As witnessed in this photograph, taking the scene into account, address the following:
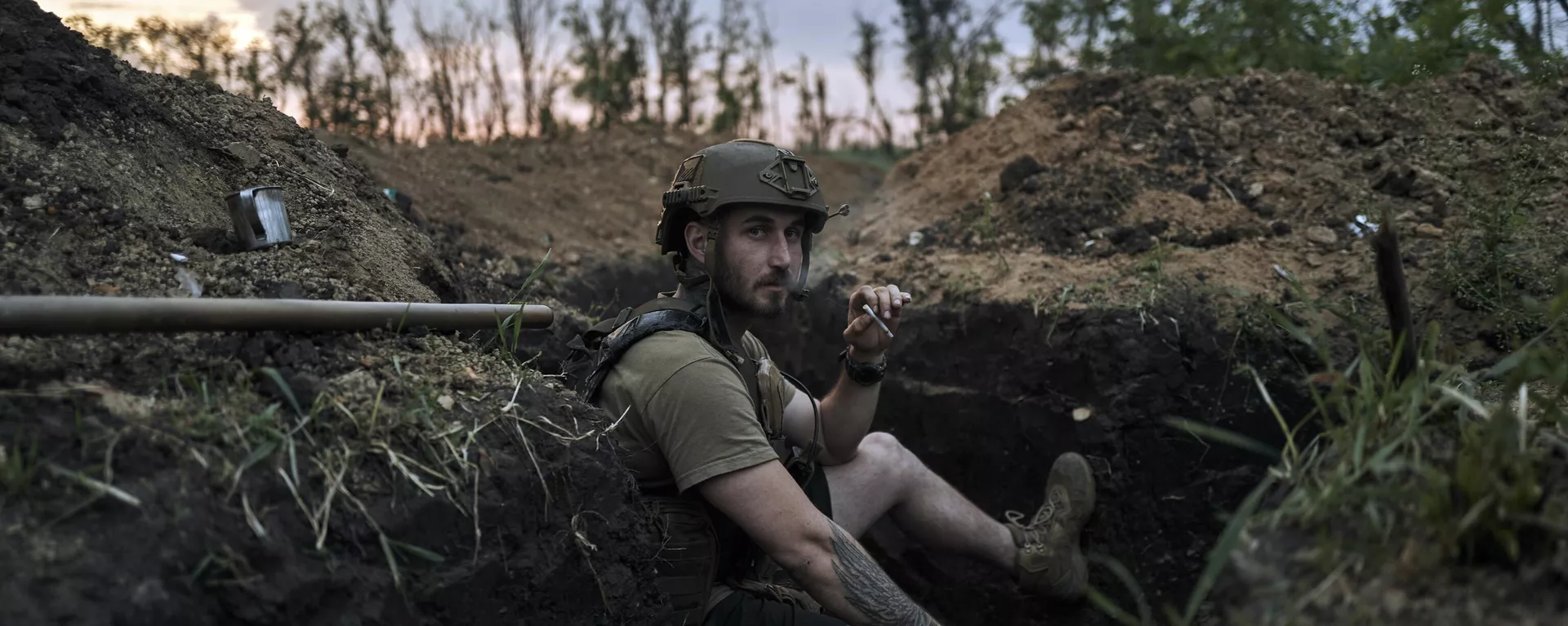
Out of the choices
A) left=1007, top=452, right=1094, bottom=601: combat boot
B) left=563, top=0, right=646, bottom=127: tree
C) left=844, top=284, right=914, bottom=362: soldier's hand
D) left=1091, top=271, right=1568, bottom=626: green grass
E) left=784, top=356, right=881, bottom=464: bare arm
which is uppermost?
left=563, top=0, right=646, bottom=127: tree

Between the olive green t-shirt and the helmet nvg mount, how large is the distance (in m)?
0.44

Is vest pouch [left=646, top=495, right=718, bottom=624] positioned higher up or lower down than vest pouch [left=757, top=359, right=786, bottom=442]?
lower down

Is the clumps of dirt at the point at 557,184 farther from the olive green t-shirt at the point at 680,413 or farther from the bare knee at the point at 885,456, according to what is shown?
the olive green t-shirt at the point at 680,413

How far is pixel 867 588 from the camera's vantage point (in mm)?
2754

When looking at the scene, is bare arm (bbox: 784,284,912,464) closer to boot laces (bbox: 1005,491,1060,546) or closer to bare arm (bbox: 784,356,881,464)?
bare arm (bbox: 784,356,881,464)

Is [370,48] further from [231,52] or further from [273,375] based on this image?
[273,375]

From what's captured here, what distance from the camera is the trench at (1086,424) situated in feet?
13.3

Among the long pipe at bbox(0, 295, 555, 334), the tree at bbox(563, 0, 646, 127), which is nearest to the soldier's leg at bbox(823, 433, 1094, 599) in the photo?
the long pipe at bbox(0, 295, 555, 334)

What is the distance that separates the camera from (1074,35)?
7.78 meters

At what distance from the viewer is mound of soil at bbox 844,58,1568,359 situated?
4484 millimetres

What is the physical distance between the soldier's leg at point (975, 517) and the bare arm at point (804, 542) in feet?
3.20

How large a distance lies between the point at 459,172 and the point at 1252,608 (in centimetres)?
624

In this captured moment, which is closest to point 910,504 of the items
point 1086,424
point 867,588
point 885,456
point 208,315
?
point 885,456

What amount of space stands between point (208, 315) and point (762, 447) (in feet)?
4.10
